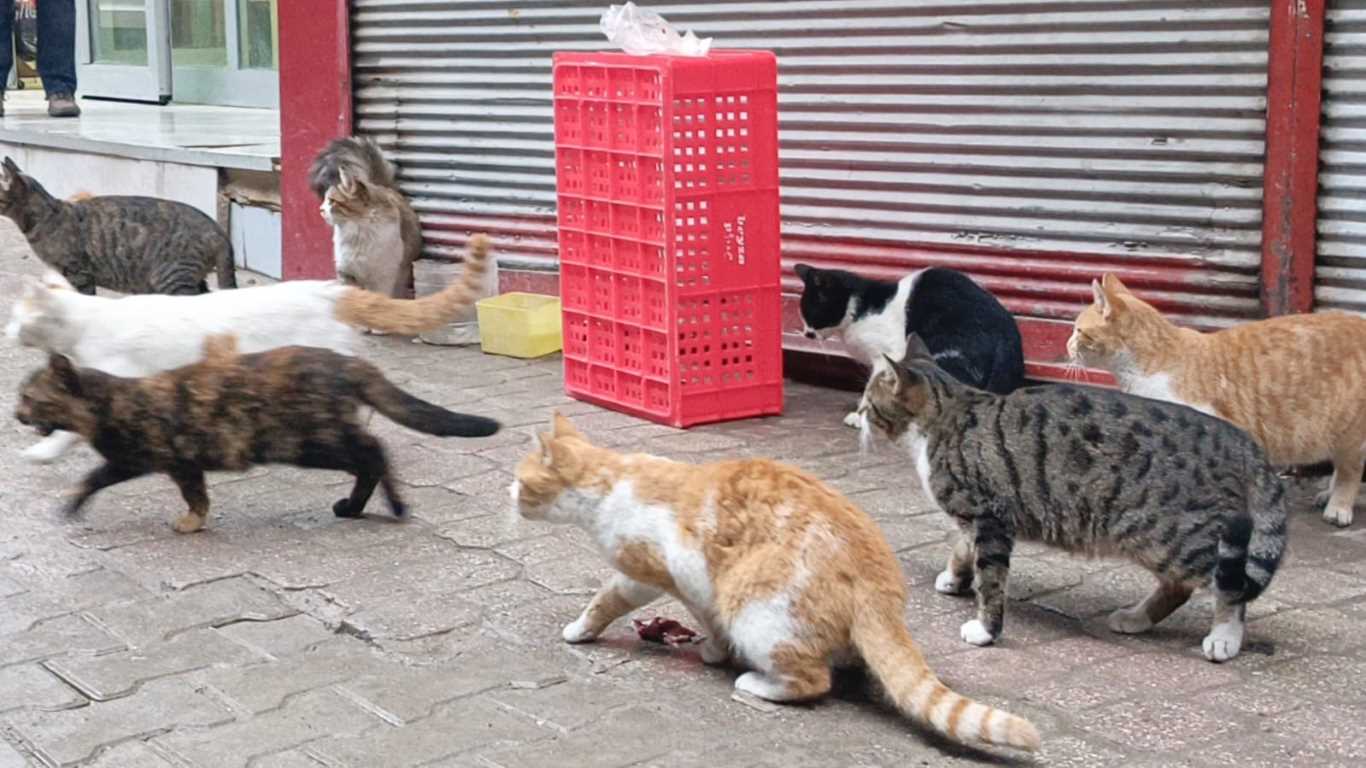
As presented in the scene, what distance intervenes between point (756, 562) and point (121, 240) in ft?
17.2

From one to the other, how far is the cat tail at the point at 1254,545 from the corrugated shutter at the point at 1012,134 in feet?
5.92

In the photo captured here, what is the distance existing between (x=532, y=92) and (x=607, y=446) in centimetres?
262

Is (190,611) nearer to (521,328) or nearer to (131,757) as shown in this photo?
(131,757)

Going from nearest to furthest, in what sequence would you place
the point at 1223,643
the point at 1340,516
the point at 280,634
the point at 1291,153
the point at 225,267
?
the point at 1223,643, the point at 280,634, the point at 1340,516, the point at 1291,153, the point at 225,267

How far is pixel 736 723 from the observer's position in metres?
3.65

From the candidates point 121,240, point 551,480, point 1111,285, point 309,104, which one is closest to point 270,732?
point 551,480

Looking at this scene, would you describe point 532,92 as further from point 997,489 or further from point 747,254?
point 997,489

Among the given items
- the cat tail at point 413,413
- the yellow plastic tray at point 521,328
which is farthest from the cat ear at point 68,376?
the yellow plastic tray at point 521,328

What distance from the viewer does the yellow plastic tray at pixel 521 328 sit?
301 inches

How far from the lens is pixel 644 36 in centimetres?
639

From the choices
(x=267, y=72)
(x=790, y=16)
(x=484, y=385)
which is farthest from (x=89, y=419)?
(x=267, y=72)

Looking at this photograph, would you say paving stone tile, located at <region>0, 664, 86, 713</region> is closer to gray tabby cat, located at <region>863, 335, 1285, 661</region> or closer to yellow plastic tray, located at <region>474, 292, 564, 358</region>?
gray tabby cat, located at <region>863, 335, 1285, 661</region>

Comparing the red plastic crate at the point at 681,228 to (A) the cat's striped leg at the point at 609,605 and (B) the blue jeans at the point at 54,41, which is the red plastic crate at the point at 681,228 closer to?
(A) the cat's striped leg at the point at 609,605

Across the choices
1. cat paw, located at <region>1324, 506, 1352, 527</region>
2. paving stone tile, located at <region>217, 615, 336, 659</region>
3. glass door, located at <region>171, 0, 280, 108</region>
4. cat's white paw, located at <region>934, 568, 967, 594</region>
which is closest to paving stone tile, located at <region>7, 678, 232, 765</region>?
paving stone tile, located at <region>217, 615, 336, 659</region>
